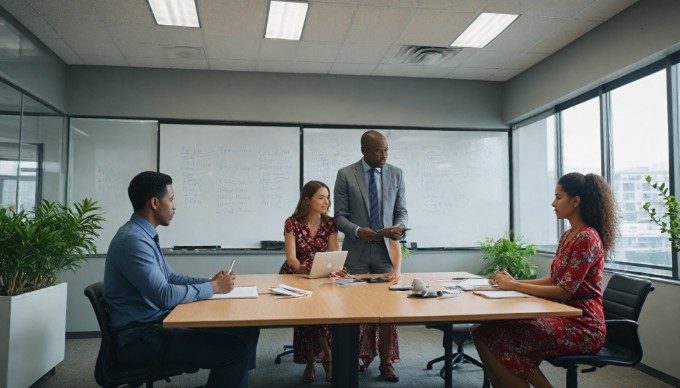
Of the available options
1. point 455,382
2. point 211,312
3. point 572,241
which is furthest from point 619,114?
point 211,312

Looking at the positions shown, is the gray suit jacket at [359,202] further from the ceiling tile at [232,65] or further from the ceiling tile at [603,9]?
the ceiling tile at [232,65]

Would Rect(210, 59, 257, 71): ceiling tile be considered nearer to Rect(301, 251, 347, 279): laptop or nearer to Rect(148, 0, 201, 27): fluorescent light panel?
Rect(148, 0, 201, 27): fluorescent light panel

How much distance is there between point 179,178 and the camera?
15.9 ft

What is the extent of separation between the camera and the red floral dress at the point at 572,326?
212 cm

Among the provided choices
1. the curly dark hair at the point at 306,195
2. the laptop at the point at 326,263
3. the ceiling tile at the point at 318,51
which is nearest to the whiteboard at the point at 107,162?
the ceiling tile at the point at 318,51

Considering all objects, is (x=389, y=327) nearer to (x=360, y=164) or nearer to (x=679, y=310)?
(x=360, y=164)

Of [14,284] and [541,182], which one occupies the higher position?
[541,182]

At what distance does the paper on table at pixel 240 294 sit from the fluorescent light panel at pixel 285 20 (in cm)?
214

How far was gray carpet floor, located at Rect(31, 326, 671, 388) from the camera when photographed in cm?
321

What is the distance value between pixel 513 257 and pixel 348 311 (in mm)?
3283

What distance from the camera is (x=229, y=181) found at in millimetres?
4922

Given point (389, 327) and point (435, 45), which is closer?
point (389, 327)

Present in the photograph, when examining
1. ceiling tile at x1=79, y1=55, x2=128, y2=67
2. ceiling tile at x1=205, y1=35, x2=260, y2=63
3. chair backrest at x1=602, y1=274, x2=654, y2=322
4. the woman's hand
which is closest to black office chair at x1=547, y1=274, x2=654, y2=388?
chair backrest at x1=602, y1=274, x2=654, y2=322

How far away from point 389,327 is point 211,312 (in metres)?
1.67
